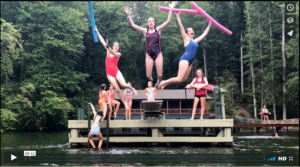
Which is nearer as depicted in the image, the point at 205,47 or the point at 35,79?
the point at 35,79

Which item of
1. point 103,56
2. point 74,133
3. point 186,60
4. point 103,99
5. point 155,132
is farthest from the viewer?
point 103,56

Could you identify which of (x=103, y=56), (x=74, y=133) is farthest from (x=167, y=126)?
(x=103, y=56)

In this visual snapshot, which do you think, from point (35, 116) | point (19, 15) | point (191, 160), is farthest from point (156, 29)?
point (19, 15)

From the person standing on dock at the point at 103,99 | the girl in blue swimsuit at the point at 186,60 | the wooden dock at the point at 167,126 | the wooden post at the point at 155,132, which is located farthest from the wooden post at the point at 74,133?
the girl in blue swimsuit at the point at 186,60

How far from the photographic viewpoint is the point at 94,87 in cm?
3656

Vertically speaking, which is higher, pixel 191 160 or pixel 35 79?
pixel 35 79

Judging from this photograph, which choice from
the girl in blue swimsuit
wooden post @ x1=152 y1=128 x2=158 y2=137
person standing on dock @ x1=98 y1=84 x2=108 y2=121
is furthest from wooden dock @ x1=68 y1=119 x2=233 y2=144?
the girl in blue swimsuit

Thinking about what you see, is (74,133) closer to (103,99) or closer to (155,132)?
(103,99)

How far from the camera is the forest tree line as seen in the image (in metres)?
29.8

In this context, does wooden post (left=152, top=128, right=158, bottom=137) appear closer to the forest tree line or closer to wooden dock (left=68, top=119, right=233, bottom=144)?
wooden dock (left=68, top=119, right=233, bottom=144)

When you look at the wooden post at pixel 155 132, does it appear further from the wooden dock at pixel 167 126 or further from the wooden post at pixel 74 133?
the wooden post at pixel 74 133

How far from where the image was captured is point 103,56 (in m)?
38.8

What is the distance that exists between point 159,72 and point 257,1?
28196mm

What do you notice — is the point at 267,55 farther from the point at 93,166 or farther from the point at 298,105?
the point at 93,166
